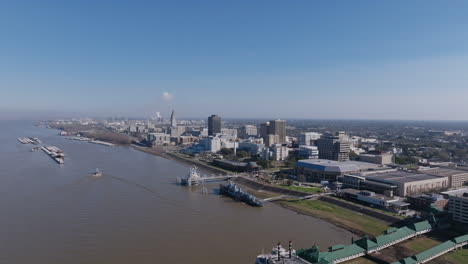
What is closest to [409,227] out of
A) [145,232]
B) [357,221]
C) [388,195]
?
[357,221]

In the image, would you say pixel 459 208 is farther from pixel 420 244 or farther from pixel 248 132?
pixel 248 132

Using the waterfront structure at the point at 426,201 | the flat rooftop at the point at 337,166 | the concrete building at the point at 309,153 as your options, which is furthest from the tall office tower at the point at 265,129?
the waterfront structure at the point at 426,201

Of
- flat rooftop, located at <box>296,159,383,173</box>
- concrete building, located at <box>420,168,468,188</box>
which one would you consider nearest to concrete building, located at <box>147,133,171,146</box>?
flat rooftop, located at <box>296,159,383,173</box>

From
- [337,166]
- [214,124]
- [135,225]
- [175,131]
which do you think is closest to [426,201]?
[337,166]

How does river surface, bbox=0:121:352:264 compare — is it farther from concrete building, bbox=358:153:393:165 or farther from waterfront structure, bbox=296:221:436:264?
concrete building, bbox=358:153:393:165

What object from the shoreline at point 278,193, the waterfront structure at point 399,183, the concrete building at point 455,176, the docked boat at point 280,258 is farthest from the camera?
the concrete building at point 455,176

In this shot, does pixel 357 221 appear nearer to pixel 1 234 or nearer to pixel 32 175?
pixel 1 234

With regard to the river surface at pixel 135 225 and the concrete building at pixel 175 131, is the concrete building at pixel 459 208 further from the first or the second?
the concrete building at pixel 175 131
